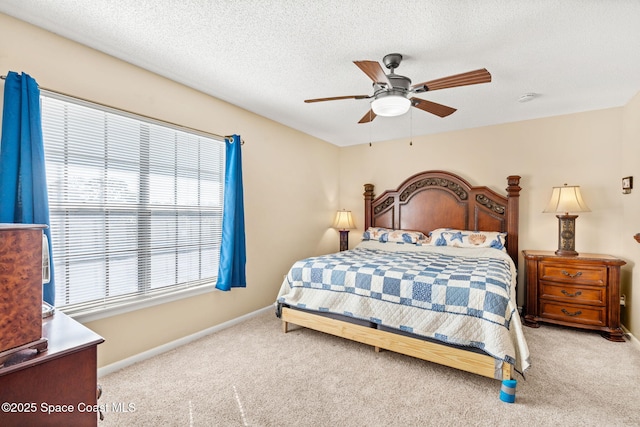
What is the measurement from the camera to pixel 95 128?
2.21m

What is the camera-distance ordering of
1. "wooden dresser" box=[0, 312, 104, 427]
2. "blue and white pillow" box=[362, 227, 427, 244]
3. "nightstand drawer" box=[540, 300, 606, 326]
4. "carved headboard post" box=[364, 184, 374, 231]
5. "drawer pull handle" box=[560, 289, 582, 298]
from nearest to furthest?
1. "wooden dresser" box=[0, 312, 104, 427]
2. "nightstand drawer" box=[540, 300, 606, 326]
3. "drawer pull handle" box=[560, 289, 582, 298]
4. "blue and white pillow" box=[362, 227, 427, 244]
5. "carved headboard post" box=[364, 184, 374, 231]

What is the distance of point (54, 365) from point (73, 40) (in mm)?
2259

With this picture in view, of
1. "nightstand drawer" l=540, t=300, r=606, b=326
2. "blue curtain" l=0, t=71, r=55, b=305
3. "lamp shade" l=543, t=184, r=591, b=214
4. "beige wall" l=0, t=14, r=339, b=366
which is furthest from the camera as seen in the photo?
"lamp shade" l=543, t=184, r=591, b=214

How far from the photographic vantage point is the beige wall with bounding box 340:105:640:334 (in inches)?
124

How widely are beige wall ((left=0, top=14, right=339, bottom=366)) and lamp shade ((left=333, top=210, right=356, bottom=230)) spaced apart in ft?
0.80

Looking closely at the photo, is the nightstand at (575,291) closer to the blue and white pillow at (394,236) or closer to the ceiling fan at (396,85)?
the blue and white pillow at (394,236)

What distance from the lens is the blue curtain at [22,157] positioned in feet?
5.72

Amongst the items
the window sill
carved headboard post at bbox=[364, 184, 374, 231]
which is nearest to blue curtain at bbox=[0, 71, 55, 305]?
the window sill

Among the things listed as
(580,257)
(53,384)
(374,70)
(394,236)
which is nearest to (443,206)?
(394,236)

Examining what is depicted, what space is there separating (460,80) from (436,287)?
1504 mm

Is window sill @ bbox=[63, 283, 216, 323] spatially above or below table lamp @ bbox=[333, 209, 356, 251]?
below

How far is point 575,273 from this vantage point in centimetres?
311

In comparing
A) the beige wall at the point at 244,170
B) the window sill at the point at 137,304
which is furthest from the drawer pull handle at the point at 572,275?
the window sill at the point at 137,304

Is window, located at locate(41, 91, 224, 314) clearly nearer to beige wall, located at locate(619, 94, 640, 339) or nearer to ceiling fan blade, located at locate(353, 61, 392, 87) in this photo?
ceiling fan blade, located at locate(353, 61, 392, 87)
